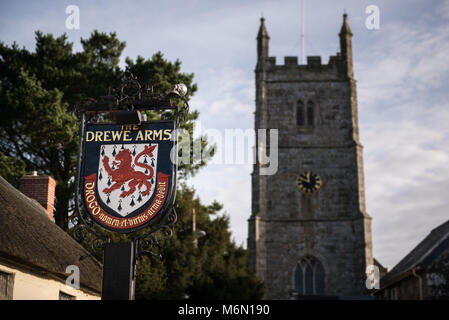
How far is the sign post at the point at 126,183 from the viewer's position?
7.77m

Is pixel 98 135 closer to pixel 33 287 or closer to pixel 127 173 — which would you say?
pixel 127 173

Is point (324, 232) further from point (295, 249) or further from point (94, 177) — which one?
point (94, 177)

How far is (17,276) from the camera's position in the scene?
11.2 metres

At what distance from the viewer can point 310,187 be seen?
4231 cm

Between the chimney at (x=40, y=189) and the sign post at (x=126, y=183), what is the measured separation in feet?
38.2

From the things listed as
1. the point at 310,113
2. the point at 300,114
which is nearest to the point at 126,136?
the point at 300,114

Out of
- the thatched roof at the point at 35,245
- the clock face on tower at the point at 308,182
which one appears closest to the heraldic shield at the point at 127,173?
the thatched roof at the point at 35,245

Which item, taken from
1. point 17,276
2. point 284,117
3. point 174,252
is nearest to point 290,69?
point 284,117

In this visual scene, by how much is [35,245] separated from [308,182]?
32.0 metres

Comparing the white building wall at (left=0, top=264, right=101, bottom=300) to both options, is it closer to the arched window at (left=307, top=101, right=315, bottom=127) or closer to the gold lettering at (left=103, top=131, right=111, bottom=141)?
the gold lettering at (left=103, top=131, right=111, bottom=141)

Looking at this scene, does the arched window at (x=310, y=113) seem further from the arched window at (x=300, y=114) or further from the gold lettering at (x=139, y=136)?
the gold lettering at (x=139, y=136)

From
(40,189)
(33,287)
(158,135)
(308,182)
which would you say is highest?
(308,182)

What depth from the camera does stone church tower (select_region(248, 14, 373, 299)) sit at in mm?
40312

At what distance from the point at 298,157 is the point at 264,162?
283 cm
